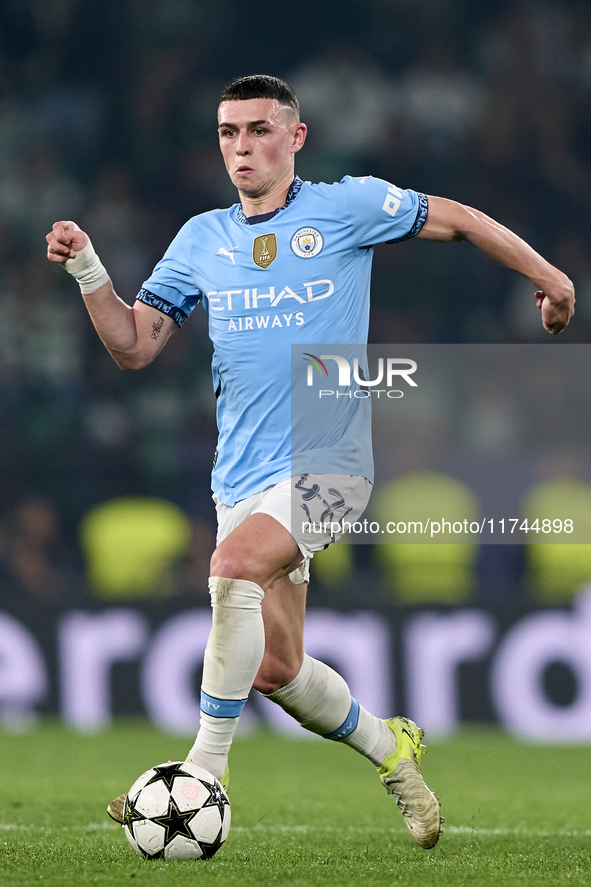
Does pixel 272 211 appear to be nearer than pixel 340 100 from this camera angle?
Yes

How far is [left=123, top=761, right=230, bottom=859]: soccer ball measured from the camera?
3.46m

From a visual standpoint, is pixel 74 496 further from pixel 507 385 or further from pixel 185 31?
pixel 185 31

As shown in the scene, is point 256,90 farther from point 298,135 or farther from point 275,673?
point 275,673

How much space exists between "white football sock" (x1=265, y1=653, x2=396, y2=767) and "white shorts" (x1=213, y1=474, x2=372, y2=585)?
0.31m

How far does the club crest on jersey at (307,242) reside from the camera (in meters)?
4.04

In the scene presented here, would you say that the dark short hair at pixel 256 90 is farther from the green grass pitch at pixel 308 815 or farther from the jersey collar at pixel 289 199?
the green grass pitch at pixel 308 815

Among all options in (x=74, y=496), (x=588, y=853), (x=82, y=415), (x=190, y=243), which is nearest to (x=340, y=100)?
(x=82, y=415)

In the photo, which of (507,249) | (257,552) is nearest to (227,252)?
(507,249)

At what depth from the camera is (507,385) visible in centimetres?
1001

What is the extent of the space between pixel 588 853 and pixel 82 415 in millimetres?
6934

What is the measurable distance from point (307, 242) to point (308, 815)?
7.20 ft

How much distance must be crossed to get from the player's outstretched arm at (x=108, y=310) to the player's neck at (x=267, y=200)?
460mm

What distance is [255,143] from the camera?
4.06 meters

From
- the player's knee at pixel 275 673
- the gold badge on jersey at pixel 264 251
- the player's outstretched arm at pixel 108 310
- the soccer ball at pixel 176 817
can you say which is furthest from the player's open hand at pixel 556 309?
the soccer ball at pixel 176 817
